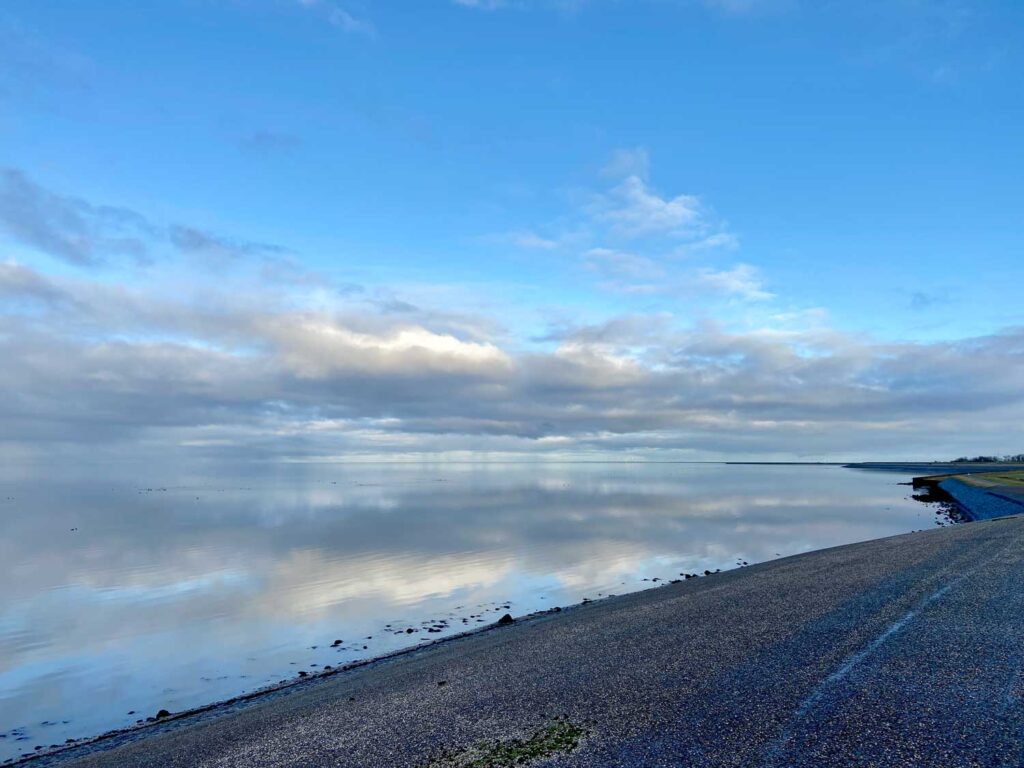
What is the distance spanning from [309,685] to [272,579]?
692 inches

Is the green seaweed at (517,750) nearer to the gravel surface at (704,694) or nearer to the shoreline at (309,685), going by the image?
the gravel surface at (704,694)

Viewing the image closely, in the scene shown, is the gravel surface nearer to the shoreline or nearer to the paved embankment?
the shoreline

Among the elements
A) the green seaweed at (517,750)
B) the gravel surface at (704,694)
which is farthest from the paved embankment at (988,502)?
the green seaweed at (517,750)

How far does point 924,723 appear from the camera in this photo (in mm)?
8023

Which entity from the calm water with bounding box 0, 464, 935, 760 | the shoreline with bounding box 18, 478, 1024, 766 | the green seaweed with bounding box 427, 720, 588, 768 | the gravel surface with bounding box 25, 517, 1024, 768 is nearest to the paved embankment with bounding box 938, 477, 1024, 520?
the calm water with bounding box 0, 464, 935, 760

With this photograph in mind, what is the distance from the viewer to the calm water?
18172mm

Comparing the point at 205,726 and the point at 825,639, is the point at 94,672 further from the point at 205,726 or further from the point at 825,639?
the point at 825,639

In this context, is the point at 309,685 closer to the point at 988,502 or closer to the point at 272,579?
the point at 272,579

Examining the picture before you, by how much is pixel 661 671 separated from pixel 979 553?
16.5 metres

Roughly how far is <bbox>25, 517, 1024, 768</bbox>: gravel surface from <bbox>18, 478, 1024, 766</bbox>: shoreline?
5.8 inches

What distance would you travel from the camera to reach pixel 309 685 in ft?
53.6

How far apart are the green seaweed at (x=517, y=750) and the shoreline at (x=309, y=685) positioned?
255 inches

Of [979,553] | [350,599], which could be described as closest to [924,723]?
[979,553]

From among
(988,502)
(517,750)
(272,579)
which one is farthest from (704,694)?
(988,502)
